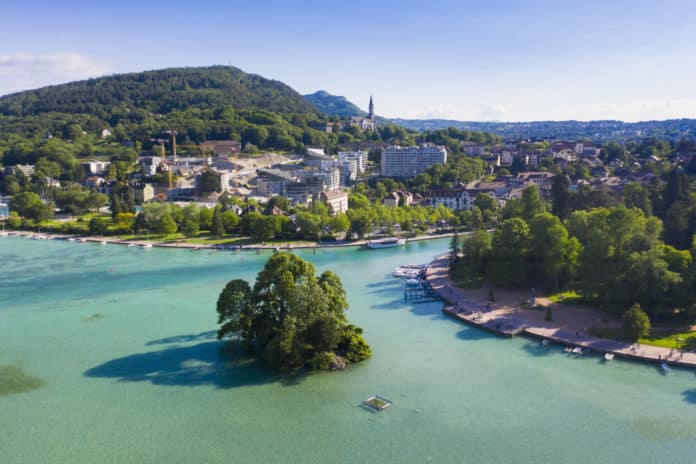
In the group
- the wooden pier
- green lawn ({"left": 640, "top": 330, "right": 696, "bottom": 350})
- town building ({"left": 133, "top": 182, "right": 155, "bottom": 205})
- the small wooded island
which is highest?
town building ({"left": 133, "top": 182, "right": 155, "bottom": 205})

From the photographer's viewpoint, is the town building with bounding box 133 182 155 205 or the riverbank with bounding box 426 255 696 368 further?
the town building with bounding box 133 182 155 205

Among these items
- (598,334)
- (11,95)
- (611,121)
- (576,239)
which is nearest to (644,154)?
(576,239)

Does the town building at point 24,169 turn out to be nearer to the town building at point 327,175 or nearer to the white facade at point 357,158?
the town building at point 327,175

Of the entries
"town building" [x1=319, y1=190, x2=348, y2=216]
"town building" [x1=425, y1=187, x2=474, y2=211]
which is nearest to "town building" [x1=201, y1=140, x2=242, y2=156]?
"town building" [x1=319, y1=190, x2=348, y2=216]

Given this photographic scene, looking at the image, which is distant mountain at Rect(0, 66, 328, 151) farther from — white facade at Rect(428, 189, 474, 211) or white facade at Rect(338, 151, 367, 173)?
white facade at Rect(428, 189, 474, 211)

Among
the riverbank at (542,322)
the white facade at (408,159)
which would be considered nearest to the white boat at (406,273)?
the riverbank at (542,322)
